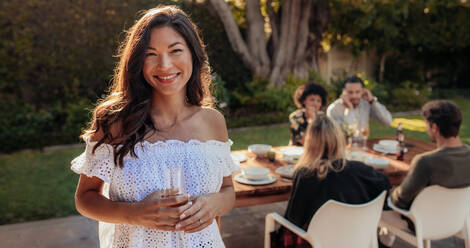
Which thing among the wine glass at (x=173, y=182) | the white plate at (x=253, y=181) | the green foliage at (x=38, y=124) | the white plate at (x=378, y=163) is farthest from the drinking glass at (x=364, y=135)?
the green foliage at (x=38, y=124)

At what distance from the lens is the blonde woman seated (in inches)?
105

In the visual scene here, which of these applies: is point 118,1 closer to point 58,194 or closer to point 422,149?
point 58,194

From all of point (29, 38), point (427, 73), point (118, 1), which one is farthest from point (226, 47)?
point (427, 73)

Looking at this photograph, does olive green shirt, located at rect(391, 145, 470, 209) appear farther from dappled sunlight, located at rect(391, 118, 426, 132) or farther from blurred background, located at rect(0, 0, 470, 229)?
dappled sunlight, located at rect(391, 118, 426, 132)

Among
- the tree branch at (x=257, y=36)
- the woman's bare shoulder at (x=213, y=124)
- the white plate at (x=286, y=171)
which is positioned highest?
the tree branch at (x=257, y=36)

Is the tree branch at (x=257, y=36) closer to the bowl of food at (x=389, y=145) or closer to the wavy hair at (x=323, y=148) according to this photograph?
the bowl of food at (x=389, y=145)

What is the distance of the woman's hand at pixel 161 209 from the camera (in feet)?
4.39

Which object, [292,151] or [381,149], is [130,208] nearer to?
[292,151]

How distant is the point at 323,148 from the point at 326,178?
0.70 feet

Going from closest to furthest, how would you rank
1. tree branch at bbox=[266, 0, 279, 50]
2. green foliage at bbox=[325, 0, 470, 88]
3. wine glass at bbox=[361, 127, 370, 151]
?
wine glass at bbox=[361, 127, 370, 151] < tree branch at bbox=[266, 0, 279, 50] < green foliage at bbox=[325, 0, 470, 88]

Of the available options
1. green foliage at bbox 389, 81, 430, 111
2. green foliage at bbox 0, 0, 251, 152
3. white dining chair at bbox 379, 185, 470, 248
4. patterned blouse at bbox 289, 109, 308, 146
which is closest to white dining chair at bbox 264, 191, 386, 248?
white dining chair at bbox 379, 185, 470, 248

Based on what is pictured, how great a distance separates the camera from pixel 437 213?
115 inches

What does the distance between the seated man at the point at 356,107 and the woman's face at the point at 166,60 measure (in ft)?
11.6

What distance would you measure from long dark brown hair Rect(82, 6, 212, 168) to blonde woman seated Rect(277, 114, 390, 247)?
1.36 meters
